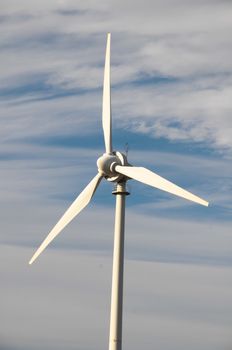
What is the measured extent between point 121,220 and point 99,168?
680 centimetres

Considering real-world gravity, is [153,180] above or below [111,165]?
below

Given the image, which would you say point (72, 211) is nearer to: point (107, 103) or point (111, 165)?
point (111, 165)

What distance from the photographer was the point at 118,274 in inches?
4040

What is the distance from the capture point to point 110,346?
101m

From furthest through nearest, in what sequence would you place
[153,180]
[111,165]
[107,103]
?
[107,103] → [111,165] → [153,180]

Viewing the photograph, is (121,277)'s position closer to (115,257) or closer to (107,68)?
(115,257)

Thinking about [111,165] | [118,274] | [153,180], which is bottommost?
[118,274]

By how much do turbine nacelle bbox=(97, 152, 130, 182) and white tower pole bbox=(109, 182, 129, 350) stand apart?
1.23m

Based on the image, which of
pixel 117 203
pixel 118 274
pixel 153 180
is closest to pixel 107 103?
pixel 117 203

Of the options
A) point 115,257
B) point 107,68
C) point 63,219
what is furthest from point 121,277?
point 107,68

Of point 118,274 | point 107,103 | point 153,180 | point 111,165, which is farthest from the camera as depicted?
point 107,103

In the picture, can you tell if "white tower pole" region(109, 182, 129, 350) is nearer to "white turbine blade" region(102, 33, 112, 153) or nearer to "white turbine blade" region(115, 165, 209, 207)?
"white turbine blade" region(115, 165, 209, 207)

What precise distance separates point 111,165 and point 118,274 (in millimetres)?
13044

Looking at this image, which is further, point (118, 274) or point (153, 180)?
point (118, 274)
